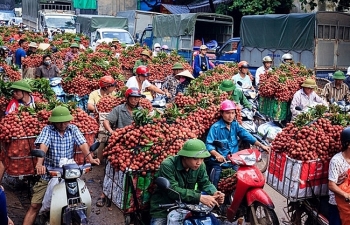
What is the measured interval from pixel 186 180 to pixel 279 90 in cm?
581

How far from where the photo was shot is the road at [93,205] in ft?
22.6

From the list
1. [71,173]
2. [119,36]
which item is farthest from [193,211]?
[119,36]

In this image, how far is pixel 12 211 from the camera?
23.1 ft

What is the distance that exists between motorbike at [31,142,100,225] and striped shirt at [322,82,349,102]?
22.6ft

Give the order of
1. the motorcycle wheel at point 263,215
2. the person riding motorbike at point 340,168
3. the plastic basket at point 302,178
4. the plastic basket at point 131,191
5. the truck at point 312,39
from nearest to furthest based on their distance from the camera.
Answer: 1. the person riding motorbike at point 340,168
2. the plastic basket at point 131,191
3. the plastic basket at point 302,178
4. the motorcycle wheel at point 263,215
5. the truck at point 312,39

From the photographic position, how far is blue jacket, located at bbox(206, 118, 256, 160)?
254 inches

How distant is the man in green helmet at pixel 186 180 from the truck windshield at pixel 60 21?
94.2 feet

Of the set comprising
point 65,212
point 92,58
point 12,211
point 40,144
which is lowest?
point 12,211

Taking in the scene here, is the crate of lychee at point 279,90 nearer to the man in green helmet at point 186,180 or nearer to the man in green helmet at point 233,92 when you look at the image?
the man in green helmet at point 233,92

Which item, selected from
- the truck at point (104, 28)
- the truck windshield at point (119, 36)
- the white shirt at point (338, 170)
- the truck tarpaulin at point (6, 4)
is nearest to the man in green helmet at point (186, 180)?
the white shirt at point (338, 170)

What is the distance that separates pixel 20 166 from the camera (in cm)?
629

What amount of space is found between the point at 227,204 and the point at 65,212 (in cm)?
221

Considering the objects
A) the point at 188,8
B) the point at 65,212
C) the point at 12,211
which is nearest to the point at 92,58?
→ the point at 12,211

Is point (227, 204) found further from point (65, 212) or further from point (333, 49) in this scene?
point (333, 49)
